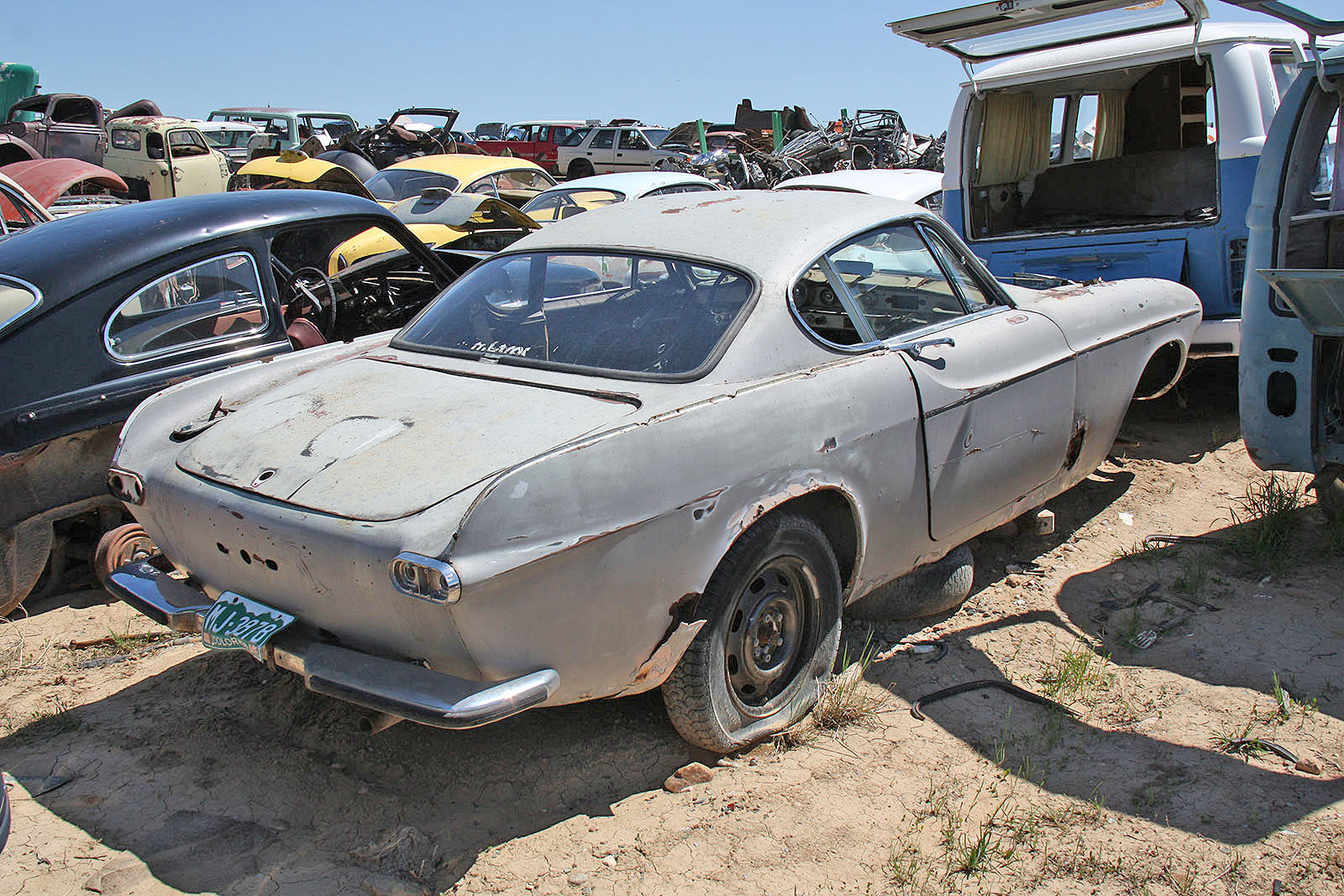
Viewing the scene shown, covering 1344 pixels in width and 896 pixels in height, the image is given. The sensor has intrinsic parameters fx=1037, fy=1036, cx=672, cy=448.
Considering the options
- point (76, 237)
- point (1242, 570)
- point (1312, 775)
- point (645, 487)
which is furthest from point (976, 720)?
point (76, 237)

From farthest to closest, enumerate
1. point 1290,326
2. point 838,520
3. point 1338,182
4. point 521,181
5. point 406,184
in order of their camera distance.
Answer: point 521,181, point 406,184, point 1338,182, point 1290,326, point 838,520

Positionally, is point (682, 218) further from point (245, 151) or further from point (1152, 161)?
point (245, 151)

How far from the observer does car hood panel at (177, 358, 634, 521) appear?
253cm

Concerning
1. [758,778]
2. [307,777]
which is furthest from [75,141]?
[758,778]

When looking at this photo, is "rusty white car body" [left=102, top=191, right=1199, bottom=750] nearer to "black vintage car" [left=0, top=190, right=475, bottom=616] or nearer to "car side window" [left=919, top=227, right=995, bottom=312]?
"car side window" [left=919, top=227, right=995, bottom=312]

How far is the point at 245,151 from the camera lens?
2072 cm

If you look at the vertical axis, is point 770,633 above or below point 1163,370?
below

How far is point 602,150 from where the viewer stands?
81.6 ft

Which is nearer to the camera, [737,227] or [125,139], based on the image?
[737,227]

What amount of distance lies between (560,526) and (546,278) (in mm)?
1488

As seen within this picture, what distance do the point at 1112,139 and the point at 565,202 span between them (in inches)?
195

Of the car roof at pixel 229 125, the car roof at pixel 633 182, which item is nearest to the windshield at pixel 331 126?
the car roof at pixel 229 125

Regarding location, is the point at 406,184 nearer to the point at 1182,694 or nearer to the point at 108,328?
the point at 108,328

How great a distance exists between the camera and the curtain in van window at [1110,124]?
7.72 m
